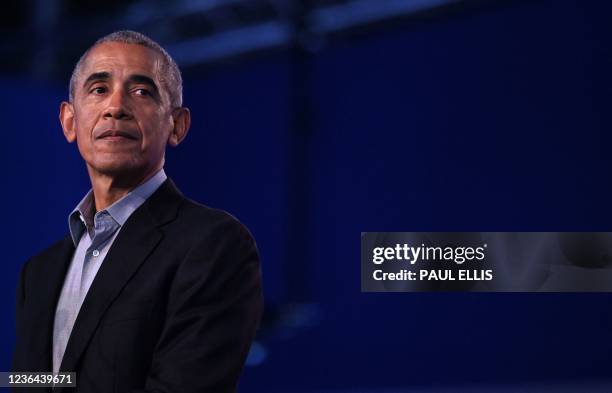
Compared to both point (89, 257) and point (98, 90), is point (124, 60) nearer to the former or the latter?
point (98, 90)

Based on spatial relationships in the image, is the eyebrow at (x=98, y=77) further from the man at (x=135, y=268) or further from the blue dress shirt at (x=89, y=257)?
the blue dress shirt at (x=89, y=257)

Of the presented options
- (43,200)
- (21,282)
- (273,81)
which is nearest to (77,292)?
(21,282)

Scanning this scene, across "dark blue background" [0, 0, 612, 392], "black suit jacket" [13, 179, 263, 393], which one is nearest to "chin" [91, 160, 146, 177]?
"black suit jacket" [13, 179, 263, 393]

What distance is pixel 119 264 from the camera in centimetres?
121

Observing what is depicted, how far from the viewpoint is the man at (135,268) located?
44.8 inches

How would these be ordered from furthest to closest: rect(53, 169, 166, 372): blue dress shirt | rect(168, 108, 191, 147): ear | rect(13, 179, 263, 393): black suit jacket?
rect(168, 108, 191, 147): ear
rect(53, 169, 166, 372): blue dress shirt
rect(13, 179, 263, 393): black suit jacket

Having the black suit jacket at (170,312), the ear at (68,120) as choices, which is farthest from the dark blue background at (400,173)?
the black suit jacket at (170,312)

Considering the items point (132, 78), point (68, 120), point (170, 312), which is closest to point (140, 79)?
point (132, 78)

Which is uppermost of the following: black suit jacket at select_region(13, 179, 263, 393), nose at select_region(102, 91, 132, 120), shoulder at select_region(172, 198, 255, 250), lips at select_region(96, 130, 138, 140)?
nose at select_region(102, 91, 132, 120)

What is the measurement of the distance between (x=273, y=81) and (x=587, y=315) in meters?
2.73

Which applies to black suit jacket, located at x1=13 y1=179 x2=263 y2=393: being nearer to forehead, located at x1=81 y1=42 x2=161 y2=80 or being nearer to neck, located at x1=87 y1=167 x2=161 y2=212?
neck, located at x1=87 y1=167 x2=161 y2=212

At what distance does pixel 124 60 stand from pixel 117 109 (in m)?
0.08

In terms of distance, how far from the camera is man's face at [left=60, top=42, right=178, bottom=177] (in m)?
1.29

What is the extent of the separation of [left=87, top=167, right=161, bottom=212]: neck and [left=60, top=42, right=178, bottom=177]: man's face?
0.03ft
